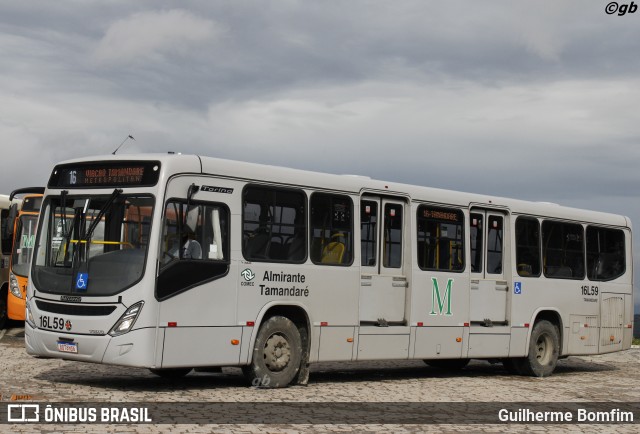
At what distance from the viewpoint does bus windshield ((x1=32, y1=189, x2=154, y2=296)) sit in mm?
13977

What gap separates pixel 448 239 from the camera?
62.0ft

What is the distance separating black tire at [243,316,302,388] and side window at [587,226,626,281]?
8.74m

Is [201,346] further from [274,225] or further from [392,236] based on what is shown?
[392,236]

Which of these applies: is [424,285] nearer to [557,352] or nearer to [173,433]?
[557,352]

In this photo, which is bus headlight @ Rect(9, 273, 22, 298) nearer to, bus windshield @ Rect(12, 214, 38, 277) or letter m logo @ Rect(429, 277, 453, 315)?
bus windshield @ Rect(12, 214, 38, 277)

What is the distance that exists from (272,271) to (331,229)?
153 centimetres

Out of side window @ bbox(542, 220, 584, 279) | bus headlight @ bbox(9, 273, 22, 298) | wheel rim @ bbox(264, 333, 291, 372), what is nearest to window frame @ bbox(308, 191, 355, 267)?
wheel rim @ bbox(264, 333, 291, 372)

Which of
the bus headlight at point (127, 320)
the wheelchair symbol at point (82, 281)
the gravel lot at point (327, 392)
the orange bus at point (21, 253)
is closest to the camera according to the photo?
the gravel lot at point (327, 392)

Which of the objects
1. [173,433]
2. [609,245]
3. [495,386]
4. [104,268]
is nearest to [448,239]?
[495,386]

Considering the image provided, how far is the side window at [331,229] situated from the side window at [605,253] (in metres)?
7.37

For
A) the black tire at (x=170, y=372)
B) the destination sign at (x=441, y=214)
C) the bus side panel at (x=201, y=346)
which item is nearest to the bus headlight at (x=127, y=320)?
the bus side panel at (x=201, y=346)

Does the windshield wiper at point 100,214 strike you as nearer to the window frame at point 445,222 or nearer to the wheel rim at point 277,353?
the wheel rim at point 277,353

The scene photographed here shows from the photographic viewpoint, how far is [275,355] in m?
Answer: 15.4

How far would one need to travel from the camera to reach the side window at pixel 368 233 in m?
17.1
